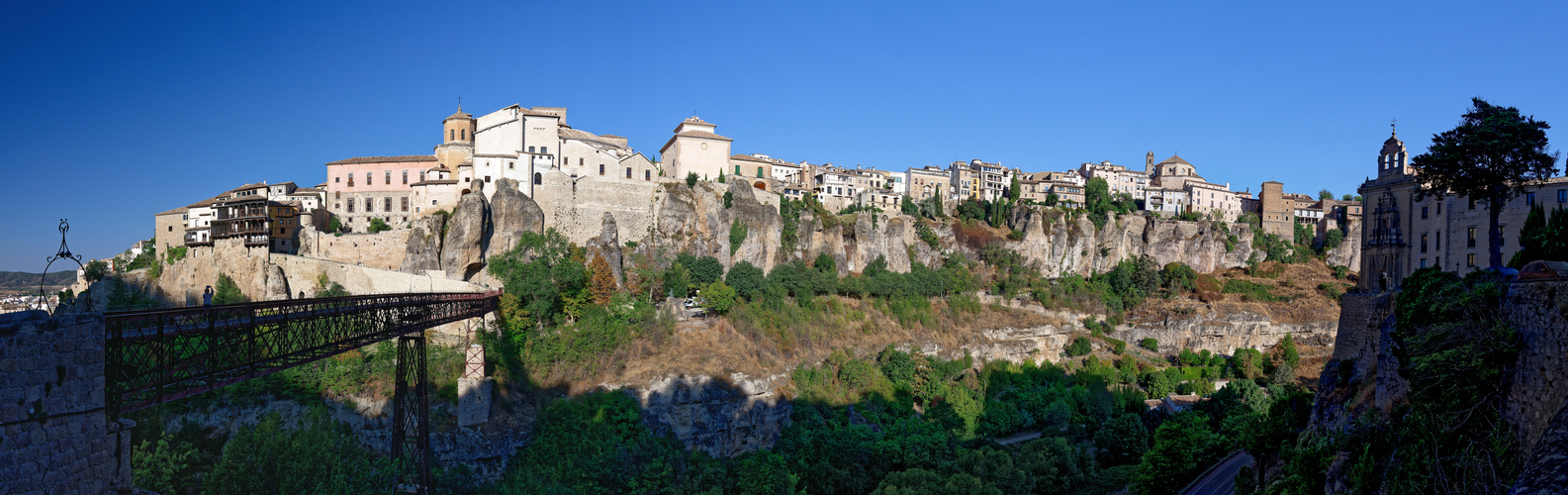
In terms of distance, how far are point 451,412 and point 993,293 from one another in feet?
137

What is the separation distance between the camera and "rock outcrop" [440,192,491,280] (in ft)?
142

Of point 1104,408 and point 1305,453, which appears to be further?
point 1104,408

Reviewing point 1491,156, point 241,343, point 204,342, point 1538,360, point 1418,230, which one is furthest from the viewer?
point 1418,230

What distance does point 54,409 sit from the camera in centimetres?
1199

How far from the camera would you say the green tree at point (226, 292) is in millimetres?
39938

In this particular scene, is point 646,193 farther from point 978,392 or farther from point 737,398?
point 978,392

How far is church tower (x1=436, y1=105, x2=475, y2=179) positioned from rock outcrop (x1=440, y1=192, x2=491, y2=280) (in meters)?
5.92

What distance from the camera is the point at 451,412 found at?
32.5 m

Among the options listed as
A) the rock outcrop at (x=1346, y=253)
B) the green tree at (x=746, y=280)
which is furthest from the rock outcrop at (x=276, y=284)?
the rock outcrop at (x=1346, y=253)

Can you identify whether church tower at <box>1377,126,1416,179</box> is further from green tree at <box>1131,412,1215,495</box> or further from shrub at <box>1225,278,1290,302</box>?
shrub at <box>1225,278,1290,302</box>

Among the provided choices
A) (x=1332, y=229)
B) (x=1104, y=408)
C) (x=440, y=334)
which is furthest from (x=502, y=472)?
(x=1332, y=229)

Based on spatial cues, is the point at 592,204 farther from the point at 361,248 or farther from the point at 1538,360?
the point at 1538,360

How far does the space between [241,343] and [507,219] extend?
2686 centimetres

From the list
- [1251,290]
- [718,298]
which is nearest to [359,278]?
[718,298]
